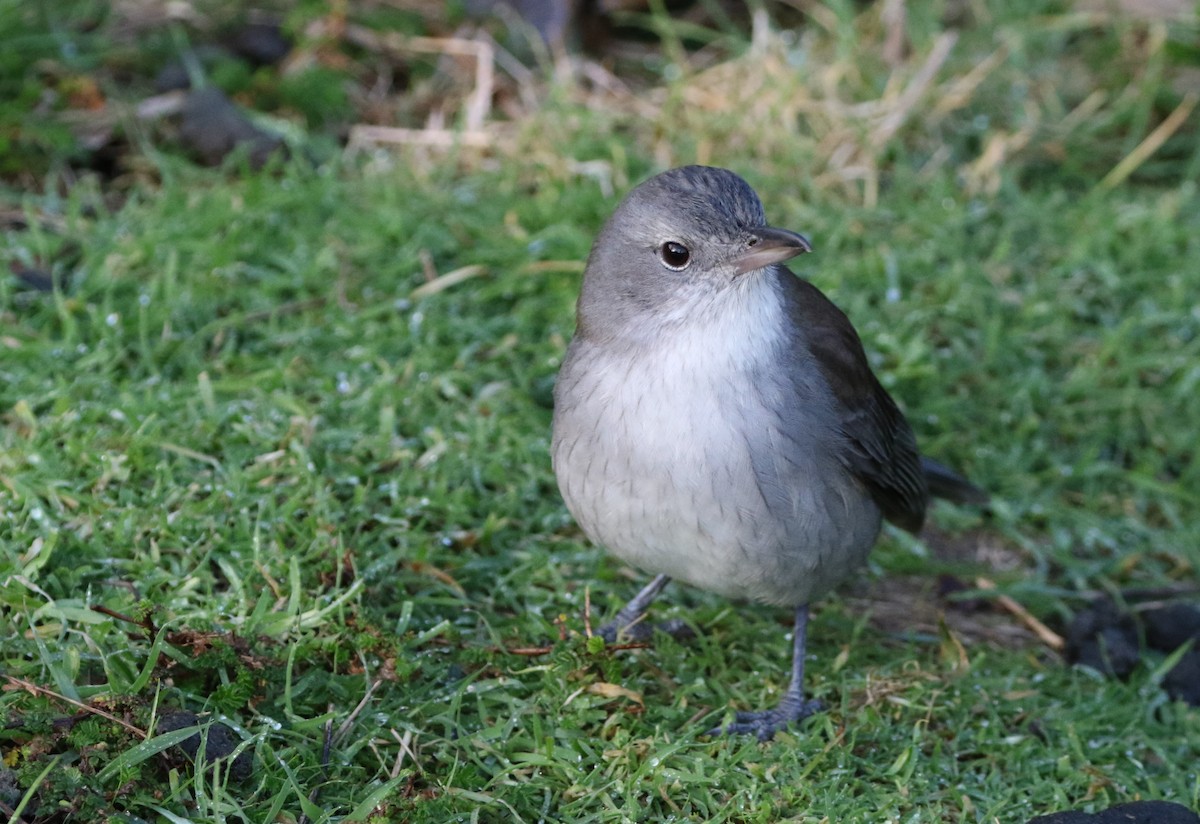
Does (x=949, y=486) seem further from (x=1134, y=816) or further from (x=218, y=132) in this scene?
(x=218, y=132)

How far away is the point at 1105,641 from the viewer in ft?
15.4

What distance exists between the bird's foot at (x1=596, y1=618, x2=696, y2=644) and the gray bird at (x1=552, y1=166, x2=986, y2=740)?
439mm

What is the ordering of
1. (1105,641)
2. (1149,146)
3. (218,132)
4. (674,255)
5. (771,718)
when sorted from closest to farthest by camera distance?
(674,255) < (771,718) < (1105,641) < (218,132) < (1149,146)

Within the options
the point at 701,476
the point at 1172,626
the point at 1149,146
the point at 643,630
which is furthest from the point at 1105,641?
the point at 1149,146

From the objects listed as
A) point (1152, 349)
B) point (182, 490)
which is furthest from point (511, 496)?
point (1152, 349)

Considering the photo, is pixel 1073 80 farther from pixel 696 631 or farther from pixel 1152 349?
pixel 696 631

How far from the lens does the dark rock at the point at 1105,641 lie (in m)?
4.65

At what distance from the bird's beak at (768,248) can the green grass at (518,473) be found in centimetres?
123

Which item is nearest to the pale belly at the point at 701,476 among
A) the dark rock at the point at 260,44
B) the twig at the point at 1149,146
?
the twig at the point at 1149,146

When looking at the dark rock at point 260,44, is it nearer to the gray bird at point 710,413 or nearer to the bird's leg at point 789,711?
the gray bird at point 710,413

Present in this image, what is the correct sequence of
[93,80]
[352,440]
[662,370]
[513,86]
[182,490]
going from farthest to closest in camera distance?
[513,86] → [93,80] → [352,440] → [182,490] → [662,370]

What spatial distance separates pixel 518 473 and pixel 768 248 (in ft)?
5.11

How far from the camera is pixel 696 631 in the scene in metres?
4.38

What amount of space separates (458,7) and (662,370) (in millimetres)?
4354
